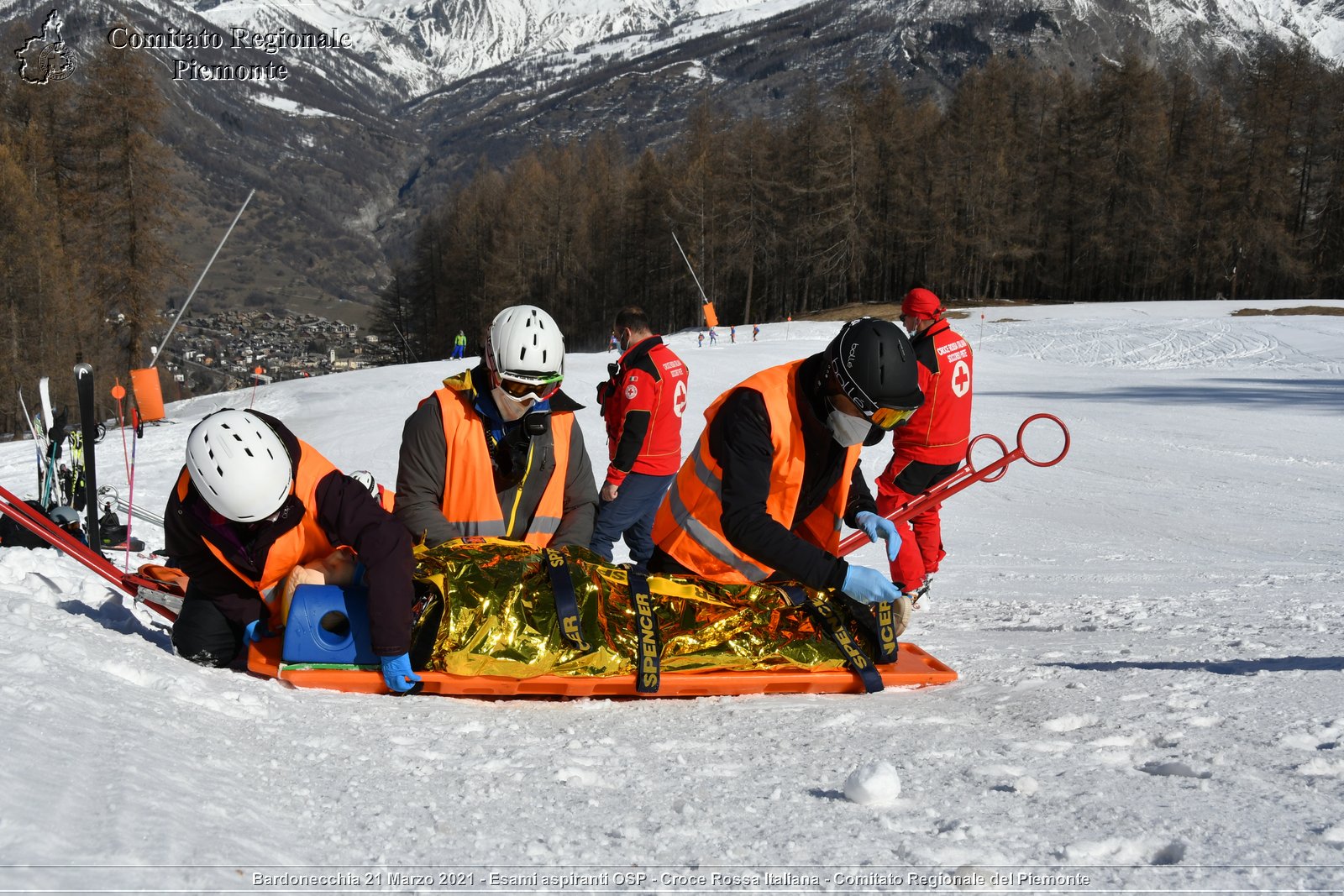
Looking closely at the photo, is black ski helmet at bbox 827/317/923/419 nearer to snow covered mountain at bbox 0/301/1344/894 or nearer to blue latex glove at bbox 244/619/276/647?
snow covered mountain at bbox 0/301/1344/894

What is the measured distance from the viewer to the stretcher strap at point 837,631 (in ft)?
12.3

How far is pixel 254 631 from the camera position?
12.5 ft

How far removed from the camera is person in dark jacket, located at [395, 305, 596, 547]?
4234 mm

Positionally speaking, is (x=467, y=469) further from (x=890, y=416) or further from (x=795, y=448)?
(x=890, y=416)

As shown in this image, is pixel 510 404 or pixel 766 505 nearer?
pixel 766 505

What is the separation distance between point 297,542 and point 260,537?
135mm

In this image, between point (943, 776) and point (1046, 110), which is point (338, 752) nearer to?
point (943, 776)

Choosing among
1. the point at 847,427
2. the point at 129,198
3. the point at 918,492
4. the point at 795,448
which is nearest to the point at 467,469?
the point at 795,448

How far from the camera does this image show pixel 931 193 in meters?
49.9

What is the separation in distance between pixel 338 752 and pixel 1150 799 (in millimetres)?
2118

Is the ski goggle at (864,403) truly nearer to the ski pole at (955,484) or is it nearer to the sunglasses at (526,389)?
the sunglasses at (526,389)

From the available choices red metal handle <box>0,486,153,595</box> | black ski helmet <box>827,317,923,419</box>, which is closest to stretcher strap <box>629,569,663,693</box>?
black ski helmet <box>827,317,923,419</box>

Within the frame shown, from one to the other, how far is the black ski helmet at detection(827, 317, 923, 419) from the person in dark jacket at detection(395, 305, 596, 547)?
4.36 ft

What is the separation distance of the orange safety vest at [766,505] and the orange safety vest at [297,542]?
4.48 ft
